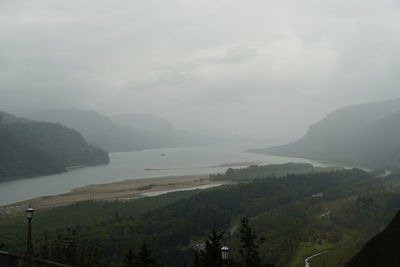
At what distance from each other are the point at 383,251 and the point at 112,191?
287 ft

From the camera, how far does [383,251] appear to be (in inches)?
1147

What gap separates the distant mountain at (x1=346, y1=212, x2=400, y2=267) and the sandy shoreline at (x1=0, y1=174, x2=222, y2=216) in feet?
229

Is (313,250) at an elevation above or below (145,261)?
below

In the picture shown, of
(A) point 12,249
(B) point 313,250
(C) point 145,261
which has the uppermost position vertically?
(C) point 145,261

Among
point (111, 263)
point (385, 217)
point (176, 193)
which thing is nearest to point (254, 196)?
point (176, 193)

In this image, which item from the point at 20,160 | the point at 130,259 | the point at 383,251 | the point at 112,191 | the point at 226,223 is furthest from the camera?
the point at 20,160

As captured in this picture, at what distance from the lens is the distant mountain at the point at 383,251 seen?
27.6 m

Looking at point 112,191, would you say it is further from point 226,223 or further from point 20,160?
point 20,160

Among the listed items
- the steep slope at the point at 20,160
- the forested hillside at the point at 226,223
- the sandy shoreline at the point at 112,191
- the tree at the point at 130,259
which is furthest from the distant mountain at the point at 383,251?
the steep slope at the point at 20,160

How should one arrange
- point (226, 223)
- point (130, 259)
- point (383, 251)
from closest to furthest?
point (130, 259) < point (383, 251) < point (226, 223)

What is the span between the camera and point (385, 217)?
75250mm

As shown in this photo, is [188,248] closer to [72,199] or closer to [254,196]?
[254,196]

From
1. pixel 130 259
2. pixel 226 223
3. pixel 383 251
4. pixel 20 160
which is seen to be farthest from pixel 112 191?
pixel 383 251

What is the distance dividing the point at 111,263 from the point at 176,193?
50481 mm
